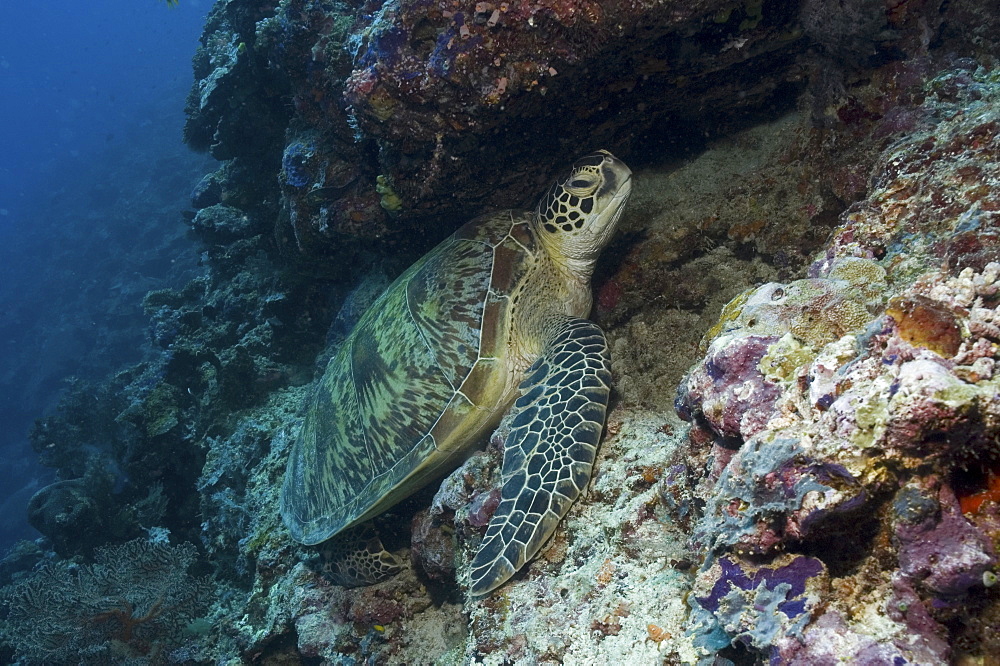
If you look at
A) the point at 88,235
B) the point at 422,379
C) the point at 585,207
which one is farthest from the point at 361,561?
the point at 88,235

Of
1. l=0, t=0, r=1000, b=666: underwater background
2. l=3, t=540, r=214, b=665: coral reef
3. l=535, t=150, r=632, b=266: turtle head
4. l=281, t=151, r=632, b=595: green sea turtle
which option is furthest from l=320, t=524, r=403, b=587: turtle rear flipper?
l=535, t=150, r=632, b=266: turtle head

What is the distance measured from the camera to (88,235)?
76.7 feet

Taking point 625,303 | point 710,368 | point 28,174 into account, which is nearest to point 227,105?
point 625,303

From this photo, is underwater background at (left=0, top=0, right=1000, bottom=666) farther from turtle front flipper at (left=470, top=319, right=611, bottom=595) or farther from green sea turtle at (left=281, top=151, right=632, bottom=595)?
green sea turtle at (left=281, top=151, right=632, bottom=595)

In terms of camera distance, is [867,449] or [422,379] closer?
[867,449]

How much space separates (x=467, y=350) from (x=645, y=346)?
115 cm

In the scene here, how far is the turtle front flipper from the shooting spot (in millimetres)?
2203

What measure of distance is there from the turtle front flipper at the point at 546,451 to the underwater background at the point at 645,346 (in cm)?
10

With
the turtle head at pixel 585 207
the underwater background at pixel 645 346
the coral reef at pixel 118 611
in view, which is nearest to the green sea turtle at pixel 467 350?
the turtle head at pixel 585 207

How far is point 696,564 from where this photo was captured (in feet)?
5.20

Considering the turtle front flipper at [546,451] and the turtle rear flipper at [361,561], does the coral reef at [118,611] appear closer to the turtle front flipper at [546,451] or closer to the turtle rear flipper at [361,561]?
the turtle rear flipper at [361,561]

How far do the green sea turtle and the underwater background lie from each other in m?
0.29

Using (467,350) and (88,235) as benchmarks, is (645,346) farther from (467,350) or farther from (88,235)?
(88,235)

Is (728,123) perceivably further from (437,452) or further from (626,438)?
(437,452)
